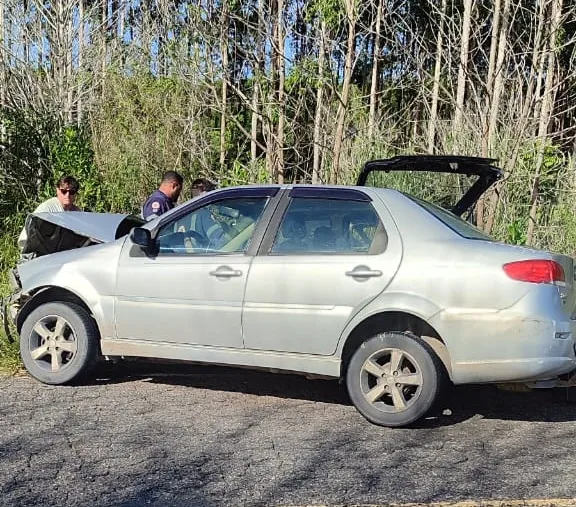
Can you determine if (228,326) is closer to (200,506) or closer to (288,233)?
(288,233)

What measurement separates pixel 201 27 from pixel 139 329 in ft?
27.5

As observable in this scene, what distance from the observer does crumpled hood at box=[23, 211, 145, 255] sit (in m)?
6.55

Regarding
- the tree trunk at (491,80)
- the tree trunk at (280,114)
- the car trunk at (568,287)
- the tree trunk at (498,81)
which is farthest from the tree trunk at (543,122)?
the car trunk at (568,287)

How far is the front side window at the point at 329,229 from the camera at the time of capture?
516 cm

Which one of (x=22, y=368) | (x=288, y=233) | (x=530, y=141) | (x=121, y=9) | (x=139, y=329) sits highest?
(x=121, y=9)

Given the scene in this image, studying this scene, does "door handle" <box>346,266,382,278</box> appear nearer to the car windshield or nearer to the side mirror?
the side mirror

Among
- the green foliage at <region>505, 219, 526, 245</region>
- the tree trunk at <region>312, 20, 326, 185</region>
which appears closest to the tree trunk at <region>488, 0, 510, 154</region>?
the green foliage at <region>505, 219, 526, 245</region>

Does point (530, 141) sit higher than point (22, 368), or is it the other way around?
point (530, 141)

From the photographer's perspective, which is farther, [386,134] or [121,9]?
[121,9]

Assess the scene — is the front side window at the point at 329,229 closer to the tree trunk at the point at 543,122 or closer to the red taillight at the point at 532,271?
the red taillight at the point at 532,271

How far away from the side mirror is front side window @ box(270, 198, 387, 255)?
0.96 metres

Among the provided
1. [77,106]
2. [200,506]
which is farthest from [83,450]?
[77,106]

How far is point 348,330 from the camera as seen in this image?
5047 millimetres

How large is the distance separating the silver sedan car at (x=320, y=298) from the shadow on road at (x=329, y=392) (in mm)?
457
